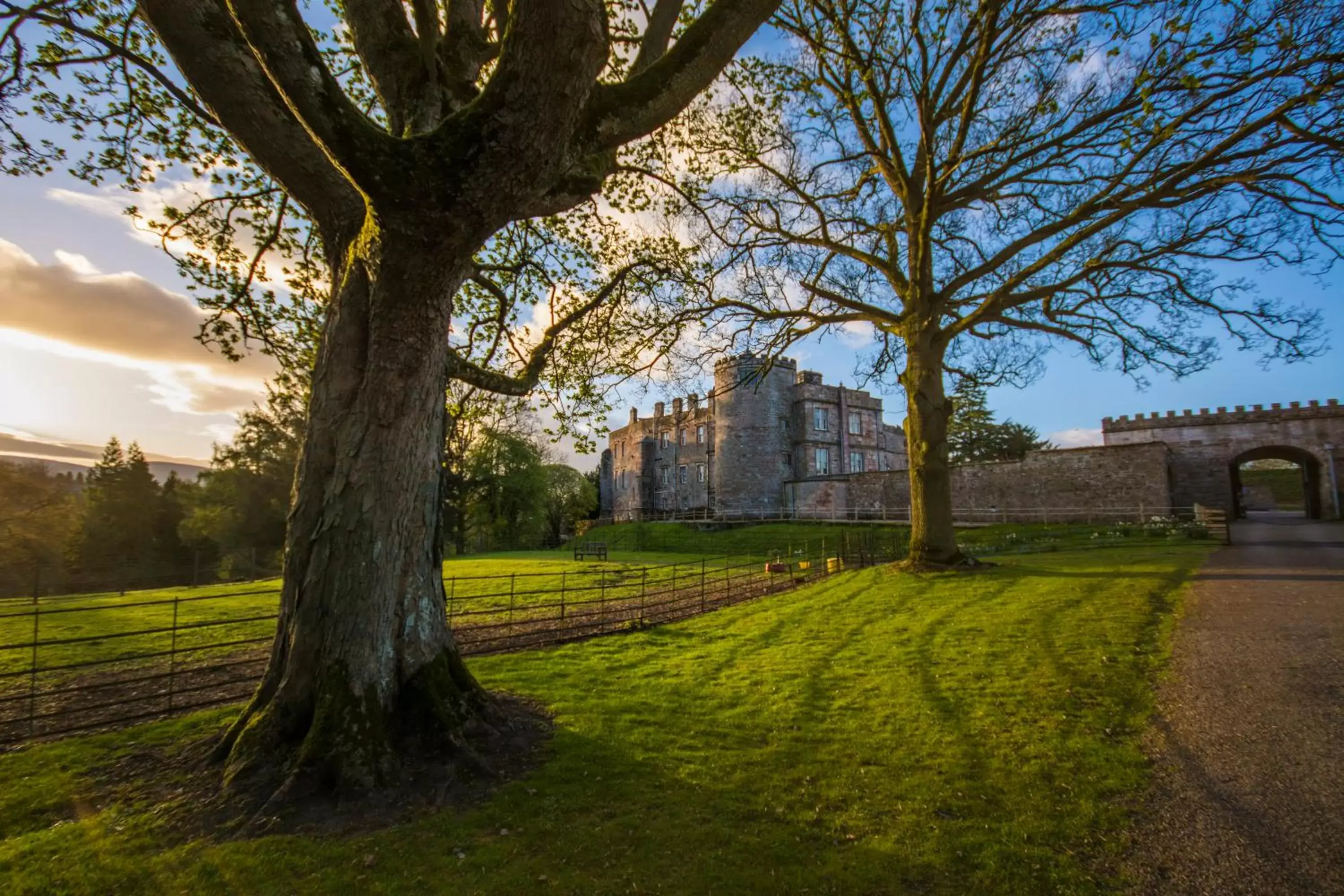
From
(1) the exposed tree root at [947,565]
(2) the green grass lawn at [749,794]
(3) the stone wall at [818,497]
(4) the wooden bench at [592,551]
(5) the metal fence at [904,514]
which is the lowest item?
(4) the wooden bench at [592,551]

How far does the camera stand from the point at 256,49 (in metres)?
3.67

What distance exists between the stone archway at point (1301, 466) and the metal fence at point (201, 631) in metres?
26.3

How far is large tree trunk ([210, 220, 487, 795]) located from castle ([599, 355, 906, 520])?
32170 mm

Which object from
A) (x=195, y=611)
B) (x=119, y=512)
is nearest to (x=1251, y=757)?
(x=195, y=611)

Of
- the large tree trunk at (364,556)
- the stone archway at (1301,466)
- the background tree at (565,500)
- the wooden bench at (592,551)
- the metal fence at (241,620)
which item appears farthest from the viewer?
the background tree at (565,500)

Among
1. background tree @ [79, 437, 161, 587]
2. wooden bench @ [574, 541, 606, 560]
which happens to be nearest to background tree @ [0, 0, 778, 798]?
wooden bench @ [574, 541, 606, 560]

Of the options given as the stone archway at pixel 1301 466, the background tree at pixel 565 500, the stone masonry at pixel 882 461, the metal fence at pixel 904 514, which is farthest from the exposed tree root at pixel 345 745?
the background tree at pixel 565 500

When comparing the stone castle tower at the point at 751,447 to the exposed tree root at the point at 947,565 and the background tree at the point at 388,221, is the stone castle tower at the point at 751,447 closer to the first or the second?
the exposed tree root at the point at 947,565

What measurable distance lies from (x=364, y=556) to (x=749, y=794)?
336 centimetres

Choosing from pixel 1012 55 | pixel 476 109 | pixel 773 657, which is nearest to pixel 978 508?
pixel 1012 55

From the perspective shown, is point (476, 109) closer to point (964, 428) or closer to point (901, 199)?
point (901, 199)

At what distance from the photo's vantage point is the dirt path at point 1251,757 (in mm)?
3090

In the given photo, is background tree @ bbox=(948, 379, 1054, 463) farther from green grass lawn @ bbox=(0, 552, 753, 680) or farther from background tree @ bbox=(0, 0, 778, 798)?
background tree @ bbox=(0, 0, 778, 798)

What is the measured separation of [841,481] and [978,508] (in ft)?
27.8
